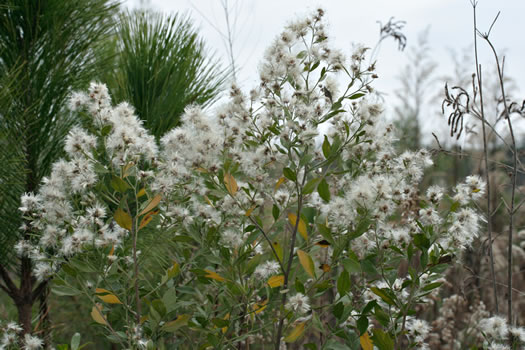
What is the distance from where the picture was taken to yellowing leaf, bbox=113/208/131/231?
1.21 metres

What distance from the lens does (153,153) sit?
132cm

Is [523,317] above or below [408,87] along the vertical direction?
below

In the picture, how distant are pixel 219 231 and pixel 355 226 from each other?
38 centimetres

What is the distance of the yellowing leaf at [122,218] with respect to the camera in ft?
3.98

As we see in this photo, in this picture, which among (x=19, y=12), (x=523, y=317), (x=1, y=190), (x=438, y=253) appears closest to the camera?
(x=438, y=253)

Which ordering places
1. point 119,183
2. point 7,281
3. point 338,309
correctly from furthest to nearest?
point 7,281 → point 338,309 → point 119,183

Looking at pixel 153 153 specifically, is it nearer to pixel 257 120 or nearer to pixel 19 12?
pixel 257 120

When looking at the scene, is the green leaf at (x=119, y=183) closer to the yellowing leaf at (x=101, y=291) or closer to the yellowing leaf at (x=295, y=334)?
the yellowing leaf at (x=101, y=291)

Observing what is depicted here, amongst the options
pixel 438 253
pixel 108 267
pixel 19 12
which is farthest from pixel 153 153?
pixel 19 12

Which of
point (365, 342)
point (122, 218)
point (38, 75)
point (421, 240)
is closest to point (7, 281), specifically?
point (38, 75)

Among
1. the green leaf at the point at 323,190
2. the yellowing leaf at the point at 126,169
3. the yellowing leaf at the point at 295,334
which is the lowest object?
the yellowing leaf at the point at 295,334

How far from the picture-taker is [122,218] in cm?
122

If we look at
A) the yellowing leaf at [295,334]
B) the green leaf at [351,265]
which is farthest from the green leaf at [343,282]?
the yellowing leaf at [295,334]

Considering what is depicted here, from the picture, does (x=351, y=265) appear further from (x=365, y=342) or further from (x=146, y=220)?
(x=146, y=220)
